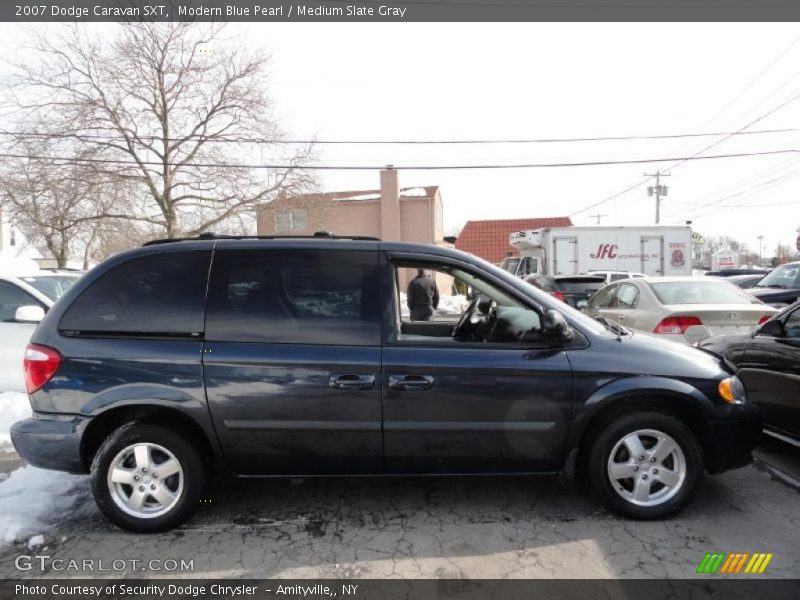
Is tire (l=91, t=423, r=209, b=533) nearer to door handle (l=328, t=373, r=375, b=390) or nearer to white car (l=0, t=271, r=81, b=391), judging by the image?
door handle (l=328, t=373, r=375, b=390)

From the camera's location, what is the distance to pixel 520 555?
109 inches

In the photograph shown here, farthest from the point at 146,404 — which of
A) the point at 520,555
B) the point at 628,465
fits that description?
the point at 628,465

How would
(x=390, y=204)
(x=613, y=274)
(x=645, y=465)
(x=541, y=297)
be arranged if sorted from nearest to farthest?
(x=645, y=465) → (x=541, y=297) → (x=613, y=274) → (x=390, y=204)

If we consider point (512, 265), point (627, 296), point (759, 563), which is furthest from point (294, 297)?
point (512, 265)

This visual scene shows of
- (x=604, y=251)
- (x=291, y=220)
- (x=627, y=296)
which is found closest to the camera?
(x=627, y=296)

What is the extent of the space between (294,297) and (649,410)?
7.82ft

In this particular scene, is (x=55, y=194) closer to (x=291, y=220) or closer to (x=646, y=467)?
(x=291, y=220)

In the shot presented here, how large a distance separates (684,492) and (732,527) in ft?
1.12

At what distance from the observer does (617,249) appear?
16906 millimetres

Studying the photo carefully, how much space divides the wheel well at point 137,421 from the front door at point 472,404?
3.92 feet

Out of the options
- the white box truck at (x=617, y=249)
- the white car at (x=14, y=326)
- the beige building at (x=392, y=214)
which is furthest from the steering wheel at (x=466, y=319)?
the beige building at (x=392, y=214)

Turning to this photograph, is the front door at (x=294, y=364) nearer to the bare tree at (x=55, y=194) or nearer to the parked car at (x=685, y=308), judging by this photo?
the parked car at (x=685, y=308)

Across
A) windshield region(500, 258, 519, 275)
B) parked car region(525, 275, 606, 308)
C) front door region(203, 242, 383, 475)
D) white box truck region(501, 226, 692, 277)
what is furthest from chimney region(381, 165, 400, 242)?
front door region(203, 242, 383, 475)

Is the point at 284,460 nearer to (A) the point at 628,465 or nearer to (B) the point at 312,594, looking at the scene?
(B) the point at 312,594
